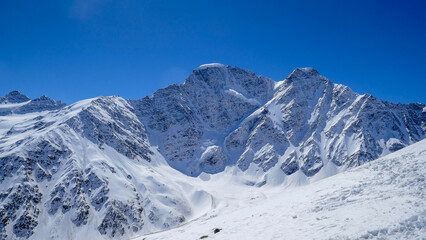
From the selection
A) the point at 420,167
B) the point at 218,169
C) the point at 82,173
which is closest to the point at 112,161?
the point at 82,173

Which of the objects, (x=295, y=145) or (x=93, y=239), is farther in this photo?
(x=295, y=145)

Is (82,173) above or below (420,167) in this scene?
above

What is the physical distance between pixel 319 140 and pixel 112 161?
146 metres

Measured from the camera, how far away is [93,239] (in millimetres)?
102250

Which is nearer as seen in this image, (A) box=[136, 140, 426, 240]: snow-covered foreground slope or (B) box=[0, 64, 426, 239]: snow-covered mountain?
(A) box=[136, 140, 426, 240]: snow-covered foreground slope

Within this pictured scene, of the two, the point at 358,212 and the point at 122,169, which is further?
the point at 122,169

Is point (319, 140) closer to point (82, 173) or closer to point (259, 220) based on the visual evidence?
point (82, 173)

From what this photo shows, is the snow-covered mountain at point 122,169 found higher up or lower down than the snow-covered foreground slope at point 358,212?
higher up

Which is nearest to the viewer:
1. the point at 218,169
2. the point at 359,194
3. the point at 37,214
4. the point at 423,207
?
the point at 423,207

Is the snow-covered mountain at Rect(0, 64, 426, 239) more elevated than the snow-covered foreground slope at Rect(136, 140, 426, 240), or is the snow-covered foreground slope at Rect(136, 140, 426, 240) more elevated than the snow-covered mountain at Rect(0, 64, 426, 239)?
the snow-covered mountain at Rect(0, 64, 426, 239)

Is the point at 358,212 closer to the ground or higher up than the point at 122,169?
closer to the ground

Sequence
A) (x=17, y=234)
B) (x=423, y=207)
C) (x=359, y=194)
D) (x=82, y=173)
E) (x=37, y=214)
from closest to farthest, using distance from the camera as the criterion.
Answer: (x=423, y=207) < (x=359, y=194) < (x=17, y=234) < (x=37, y=214) < (x=82, y=173)

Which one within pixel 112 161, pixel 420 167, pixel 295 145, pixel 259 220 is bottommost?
pixel 259 220

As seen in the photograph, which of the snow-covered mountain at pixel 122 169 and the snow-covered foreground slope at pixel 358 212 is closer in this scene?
the snow-covered foreground slope at pixel 358 212
